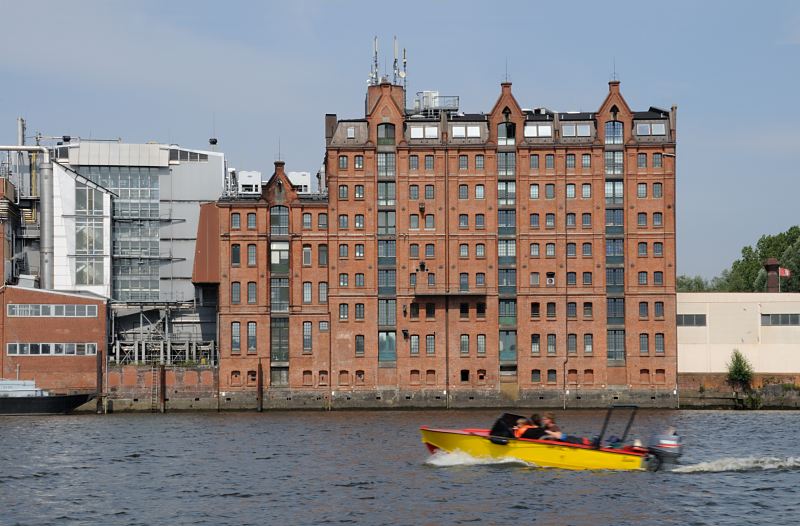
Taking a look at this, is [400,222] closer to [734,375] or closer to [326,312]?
[326,312]

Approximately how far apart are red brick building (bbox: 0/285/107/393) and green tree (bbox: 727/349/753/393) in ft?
192

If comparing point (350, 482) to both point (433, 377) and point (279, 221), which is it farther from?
point (279, 221)

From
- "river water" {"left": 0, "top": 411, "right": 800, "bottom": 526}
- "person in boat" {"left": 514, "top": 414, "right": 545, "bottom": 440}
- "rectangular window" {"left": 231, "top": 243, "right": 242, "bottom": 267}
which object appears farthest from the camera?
"rectangular window" {"left": 231, "top": 243, "right": 242, "bottom": 267}

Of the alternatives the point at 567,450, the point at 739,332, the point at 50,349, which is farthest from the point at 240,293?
the point at 567,450

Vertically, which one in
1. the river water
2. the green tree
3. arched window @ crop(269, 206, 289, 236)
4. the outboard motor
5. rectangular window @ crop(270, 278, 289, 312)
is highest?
arched window @ crop(269, 206, 289, 236)

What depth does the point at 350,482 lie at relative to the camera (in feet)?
221

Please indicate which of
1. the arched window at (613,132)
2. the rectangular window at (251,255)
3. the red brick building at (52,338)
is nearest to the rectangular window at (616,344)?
the arched window at (613,132)

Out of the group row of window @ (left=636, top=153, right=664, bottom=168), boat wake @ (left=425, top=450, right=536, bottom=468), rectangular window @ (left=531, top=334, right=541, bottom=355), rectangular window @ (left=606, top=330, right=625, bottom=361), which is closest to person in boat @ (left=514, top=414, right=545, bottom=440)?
boat wake @ (left=425, top=450, right=536, bottom=468)

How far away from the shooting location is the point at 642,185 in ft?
412

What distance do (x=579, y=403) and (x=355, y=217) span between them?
27199 mm

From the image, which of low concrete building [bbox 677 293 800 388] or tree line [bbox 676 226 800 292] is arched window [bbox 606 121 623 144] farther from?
tree line [bbox 676 226 800 292]

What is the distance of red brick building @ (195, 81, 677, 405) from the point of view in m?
125

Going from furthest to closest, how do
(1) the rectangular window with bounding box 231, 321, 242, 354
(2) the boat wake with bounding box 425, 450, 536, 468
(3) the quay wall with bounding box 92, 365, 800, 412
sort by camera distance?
(1) the rectangular window with bounding box 231, 321, 242, 354, (3) the quay wall with bounding box 92, 365, 800, 412, (2) the boat wake with bounding box 425, 450, 536, 468

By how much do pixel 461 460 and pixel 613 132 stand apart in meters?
61.4
